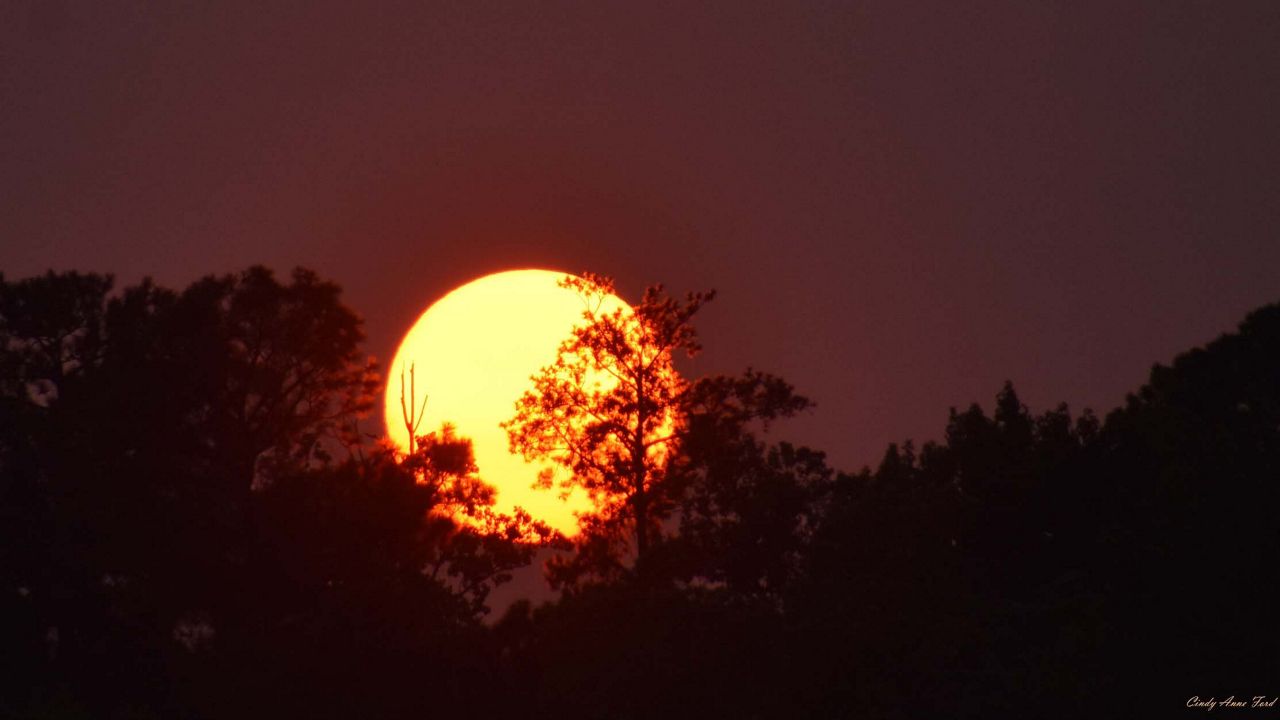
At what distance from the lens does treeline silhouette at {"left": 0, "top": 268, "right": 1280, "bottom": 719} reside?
4612 centimetres

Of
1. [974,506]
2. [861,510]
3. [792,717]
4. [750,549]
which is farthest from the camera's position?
[974,506]

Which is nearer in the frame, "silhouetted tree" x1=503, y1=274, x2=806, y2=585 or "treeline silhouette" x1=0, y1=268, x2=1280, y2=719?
"treeline silhouette" x1=0, y1=268, x2=1280, y2=719

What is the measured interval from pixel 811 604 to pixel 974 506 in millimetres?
13946

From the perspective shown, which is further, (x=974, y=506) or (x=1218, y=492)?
(x=974, y=506)

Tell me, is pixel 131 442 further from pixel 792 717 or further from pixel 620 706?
pixel 792 717

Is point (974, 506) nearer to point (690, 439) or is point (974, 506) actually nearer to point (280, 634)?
point (690, 439)

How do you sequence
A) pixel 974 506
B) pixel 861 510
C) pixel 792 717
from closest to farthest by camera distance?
1. pixel 792 717
2. pixel 861 510
3. pixel 974 506

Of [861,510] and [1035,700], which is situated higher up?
[861,510]

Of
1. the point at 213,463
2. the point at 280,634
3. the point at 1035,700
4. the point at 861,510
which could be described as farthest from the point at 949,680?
the point at 213,463

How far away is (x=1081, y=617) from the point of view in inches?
2035

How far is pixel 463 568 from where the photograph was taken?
54469mm

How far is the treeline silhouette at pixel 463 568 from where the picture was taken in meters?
46.1

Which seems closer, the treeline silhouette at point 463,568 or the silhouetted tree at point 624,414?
the treeline silhouette at point 463,568

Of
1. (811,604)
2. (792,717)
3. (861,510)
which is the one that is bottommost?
(792,717)
